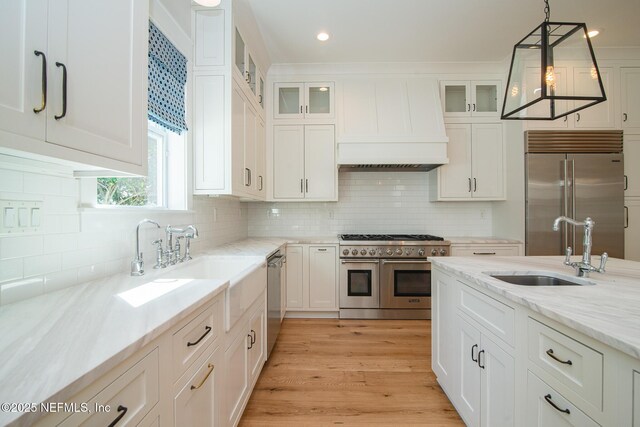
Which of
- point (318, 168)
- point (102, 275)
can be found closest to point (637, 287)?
point (102, 275)

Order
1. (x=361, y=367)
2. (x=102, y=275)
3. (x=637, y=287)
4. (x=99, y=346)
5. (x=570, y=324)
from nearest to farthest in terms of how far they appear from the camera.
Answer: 1. (x=99, y=346)
2. (x=570, y=324)
3. (x=637, y=287)
4. (x=102, y=275)
5. (x=361, y=367)

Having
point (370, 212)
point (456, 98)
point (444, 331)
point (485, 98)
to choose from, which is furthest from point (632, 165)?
point (444, 331)

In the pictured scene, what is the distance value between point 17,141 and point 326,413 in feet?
6.45

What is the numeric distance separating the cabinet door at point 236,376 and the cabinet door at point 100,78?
104 cm

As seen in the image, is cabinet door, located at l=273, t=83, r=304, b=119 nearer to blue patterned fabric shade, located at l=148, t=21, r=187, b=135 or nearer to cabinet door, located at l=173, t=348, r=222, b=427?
blue patterned fabric shade, located at l=148, t=21, r=187, b=135

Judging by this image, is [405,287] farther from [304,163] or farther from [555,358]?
[555,358]

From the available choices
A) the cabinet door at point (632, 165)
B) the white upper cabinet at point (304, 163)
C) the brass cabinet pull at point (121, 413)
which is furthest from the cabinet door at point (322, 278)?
the cabinet door at point (632, 165)

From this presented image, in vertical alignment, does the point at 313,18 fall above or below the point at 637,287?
above

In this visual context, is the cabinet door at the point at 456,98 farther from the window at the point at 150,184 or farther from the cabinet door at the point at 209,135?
the window at the point at 150,184

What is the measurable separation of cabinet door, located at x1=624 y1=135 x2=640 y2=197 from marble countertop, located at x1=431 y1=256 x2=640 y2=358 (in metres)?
2.05

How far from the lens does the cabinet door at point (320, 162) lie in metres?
3.29

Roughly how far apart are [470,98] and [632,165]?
187 centimetres

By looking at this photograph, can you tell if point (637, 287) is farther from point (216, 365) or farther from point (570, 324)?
point (216, 365)

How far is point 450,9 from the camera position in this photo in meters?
2.37
